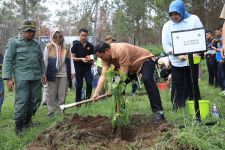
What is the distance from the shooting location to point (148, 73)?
4.92 m

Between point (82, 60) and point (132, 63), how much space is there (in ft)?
7.32

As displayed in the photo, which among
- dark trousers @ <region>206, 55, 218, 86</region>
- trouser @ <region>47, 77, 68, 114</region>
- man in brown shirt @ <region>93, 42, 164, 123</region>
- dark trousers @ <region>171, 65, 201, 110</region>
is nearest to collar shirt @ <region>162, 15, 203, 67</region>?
dark trousers @ <region>171, 65, 201, 110</region>

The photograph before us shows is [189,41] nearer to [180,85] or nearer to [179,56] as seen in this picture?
[179,56]

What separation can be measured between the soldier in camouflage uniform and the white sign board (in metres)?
2.23

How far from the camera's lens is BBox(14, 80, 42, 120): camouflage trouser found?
16.9ft

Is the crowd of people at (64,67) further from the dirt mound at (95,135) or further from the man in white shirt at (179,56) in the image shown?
the dirt mound at (95,135)

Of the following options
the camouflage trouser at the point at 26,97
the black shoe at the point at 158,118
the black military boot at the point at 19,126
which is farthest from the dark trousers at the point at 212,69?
the black military boot at the point at 19,126

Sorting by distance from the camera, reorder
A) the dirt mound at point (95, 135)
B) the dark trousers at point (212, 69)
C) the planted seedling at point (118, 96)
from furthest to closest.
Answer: the dark trousers at point (212, 69) < the planted seedling at point (118, 96) < the dirt mound at point (95, 135)

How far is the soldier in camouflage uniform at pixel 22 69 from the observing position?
5.11 m

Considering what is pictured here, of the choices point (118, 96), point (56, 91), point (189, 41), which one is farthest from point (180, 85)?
point (56, 91)

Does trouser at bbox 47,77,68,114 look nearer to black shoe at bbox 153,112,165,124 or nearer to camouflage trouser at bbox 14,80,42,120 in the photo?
camouflage trouser at bbox 14,80,42,120

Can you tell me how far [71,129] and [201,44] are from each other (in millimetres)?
1785

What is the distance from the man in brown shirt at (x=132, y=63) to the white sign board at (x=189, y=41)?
0.83 meters

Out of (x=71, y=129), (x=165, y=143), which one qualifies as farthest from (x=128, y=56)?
(x=165, y=143)
